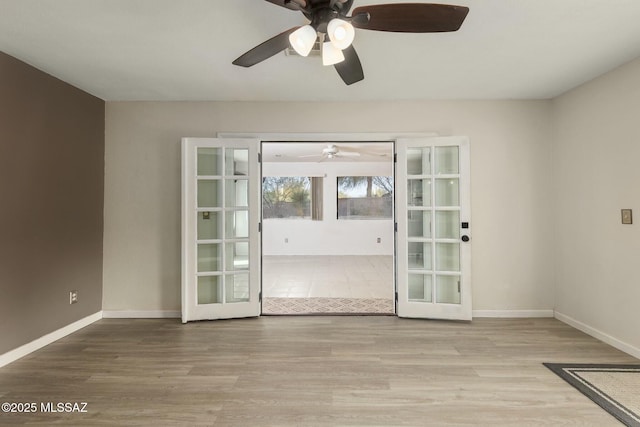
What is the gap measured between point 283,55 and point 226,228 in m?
1.97

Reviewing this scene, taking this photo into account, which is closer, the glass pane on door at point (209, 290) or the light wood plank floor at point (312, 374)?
the light wood plank floor at point (312, 374)

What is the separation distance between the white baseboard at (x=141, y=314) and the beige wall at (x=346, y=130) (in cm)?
5

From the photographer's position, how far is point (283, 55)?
2.75 m

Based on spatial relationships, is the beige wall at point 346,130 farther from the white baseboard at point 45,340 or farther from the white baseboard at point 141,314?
the white baseboard at point 45,340

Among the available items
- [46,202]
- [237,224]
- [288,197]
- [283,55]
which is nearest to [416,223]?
[237,224]

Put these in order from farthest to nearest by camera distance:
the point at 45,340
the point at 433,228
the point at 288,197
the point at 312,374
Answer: the point at 288,197 < the point at 433,228 < the point at 45,340 < the point at 312,374

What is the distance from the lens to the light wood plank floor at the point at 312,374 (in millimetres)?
2004

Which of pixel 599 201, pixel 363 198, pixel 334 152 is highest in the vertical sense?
pixel 334 152

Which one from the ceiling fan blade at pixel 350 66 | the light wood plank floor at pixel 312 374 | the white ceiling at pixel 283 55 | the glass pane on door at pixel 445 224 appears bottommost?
the light wood plank floor at pixel 312 374

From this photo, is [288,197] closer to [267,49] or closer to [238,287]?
[238,287]

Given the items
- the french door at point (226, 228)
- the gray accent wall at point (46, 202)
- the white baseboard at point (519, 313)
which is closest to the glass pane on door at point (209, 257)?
the french door at point (226, 228)

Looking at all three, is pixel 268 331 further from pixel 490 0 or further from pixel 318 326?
pixel 490 0

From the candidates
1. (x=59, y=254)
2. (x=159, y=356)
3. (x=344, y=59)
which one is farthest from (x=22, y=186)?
(x=344, y=59)

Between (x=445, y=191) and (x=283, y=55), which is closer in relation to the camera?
(x=283, y=55)
